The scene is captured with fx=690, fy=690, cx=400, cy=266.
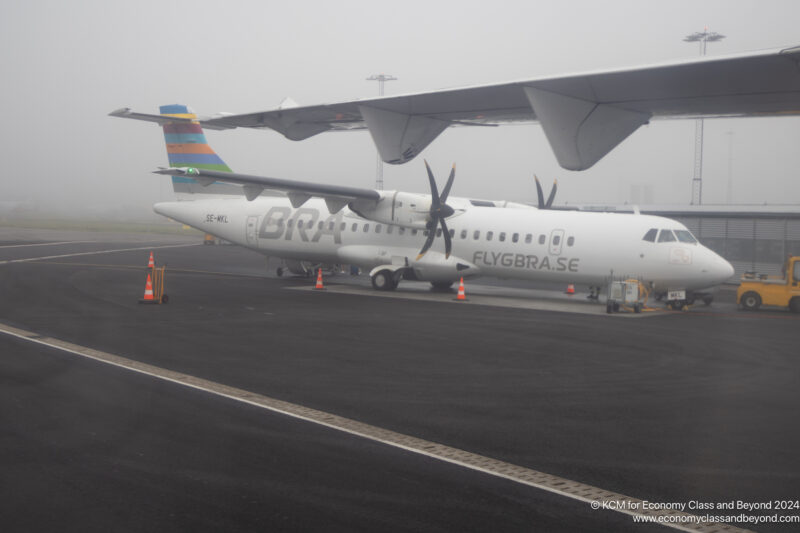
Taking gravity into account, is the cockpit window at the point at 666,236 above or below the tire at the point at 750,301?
above

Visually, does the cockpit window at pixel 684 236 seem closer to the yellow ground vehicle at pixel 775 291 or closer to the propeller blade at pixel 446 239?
the yellow ground vehicle at pixel 775 291

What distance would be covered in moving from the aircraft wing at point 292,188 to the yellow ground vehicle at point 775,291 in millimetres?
12653

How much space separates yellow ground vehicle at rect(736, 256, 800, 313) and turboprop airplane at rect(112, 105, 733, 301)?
1.58 metres

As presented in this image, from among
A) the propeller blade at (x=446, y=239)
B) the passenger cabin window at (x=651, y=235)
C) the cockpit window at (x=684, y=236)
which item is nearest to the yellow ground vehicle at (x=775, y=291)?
the cockpit window at (x=684, y=236)

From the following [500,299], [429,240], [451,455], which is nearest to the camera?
[451,455]

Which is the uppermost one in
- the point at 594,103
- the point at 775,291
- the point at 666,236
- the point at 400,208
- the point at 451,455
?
the point at 594,103

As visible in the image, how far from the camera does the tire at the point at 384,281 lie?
25.2 m

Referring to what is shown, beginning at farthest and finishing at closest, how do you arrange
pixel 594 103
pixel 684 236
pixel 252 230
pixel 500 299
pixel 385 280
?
pixel 252 230 → pixel 385 280 → pixel 500 299 → pixel 684 236 → pixel 594 103

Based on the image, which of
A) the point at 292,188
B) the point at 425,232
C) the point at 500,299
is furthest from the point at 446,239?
the point at 292,188

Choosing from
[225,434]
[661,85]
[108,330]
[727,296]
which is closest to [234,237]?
[108,330]

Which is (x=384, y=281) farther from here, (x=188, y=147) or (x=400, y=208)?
(x=188, y=147)

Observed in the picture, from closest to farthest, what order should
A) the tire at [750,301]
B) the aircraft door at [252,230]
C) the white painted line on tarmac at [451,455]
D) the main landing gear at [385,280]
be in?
the white painted line on tarmac at [451,455] → the tire at [750,301] → the main landing gear at [385,280] → the aircraft door at [252,230]

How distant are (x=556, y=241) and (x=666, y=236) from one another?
3.36m

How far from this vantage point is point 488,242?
78.4 ft
